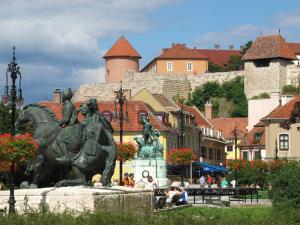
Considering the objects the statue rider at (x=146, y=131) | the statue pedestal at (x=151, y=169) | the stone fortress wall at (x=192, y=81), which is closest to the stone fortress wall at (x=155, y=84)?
the stone fortress wall at (x=192, y=81)

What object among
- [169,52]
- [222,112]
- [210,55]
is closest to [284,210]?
[222,112]

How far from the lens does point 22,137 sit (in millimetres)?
24062

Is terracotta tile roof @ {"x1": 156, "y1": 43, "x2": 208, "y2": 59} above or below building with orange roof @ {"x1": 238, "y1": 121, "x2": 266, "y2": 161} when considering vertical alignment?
above

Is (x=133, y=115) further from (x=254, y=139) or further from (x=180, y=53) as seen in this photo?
(x=180, y=53)

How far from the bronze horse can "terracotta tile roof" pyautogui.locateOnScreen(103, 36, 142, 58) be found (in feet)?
447

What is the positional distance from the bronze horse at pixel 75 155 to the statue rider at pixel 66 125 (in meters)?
0.12

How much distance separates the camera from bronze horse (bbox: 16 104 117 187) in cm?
2453

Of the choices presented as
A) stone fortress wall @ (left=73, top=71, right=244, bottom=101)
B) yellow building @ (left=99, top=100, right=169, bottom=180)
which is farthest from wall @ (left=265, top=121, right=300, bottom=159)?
stone fortress wall @ (left=73, top=71, right=244, bottom=101)

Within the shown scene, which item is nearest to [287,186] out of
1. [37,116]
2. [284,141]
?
[37,116]

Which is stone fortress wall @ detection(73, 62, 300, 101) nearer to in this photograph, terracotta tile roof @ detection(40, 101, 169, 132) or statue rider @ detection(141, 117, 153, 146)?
terracotta tile roof @ detection(40, 101, 169, 132)

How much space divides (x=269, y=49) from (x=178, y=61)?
3177 cm

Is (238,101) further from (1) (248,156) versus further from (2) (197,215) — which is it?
(2) (197,215)

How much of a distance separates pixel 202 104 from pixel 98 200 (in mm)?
121994

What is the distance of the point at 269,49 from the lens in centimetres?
13688
